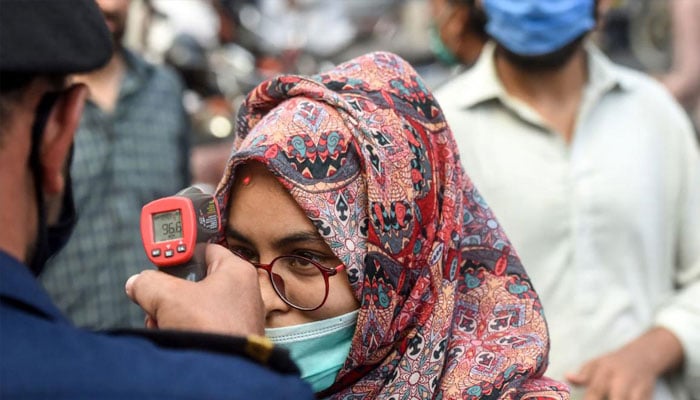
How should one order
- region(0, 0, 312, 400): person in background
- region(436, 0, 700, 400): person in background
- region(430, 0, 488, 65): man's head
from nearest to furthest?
region(0, 0, 312, 400): person in background → region(436, 0, 700, 400): person in background → region(430, 0, 488, 65): man's head

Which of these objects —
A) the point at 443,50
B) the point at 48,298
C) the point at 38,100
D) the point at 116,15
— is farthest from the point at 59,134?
the point at 443,50

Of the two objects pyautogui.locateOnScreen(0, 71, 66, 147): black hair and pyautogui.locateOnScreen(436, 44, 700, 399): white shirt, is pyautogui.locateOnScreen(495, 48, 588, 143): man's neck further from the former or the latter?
pyautogui.locateOnScreen(0, 71, 66, 147): black hair

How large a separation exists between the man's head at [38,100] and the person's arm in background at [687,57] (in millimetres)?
4374

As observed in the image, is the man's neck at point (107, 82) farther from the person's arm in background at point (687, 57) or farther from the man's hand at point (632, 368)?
the person's arm in background at point (687, 57)

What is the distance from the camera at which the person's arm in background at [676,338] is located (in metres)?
3.00

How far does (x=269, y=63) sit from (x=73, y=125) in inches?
347

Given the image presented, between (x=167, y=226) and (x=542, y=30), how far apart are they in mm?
1838

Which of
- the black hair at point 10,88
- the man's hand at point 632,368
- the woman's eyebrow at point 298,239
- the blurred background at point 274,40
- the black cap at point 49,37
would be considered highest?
the black cap at point 49,37

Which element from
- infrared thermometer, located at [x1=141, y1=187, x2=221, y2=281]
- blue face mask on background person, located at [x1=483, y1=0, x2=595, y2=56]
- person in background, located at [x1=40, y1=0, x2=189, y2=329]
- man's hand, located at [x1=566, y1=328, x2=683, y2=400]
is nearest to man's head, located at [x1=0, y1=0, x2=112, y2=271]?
infrared thermometer, located at [x1=141, y1=187, x2=221, y2=281]

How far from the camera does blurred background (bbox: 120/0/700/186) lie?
7176mm

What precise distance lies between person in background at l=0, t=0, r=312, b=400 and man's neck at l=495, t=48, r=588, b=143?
80.0 inches

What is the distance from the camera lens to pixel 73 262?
3.84m

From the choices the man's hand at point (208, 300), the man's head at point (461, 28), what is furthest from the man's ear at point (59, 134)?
the man's head at point (461, 28)

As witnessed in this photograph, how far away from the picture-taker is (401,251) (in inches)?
90.6
